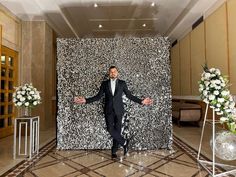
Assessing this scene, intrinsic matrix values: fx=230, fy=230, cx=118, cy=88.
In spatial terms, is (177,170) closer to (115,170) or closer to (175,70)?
(115,170)

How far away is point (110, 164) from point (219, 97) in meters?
1.89

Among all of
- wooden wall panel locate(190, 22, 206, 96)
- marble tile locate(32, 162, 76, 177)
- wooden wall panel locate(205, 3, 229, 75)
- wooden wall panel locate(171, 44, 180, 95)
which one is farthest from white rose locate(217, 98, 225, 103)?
wooden wall panel locate(171, 44, 180, 95)

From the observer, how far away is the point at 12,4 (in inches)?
233

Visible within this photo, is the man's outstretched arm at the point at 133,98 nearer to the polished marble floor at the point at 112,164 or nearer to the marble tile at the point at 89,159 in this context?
the polished marble floor at the point at 112,164

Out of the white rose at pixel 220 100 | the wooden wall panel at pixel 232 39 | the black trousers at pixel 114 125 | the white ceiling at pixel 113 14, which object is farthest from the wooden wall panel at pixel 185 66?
the white rose at pixel 220 100

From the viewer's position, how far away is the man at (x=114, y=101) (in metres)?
3.95

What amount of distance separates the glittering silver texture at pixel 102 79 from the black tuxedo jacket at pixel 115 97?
14.7 inches

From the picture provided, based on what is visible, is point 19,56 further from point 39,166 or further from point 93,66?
point 39,166

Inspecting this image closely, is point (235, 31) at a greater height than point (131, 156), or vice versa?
point (235, 31)

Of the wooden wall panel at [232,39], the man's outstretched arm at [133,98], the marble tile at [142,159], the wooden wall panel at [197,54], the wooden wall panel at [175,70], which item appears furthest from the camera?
the wooden wall panel at [175,70]

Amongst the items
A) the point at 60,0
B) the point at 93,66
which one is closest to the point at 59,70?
the point at 93,66

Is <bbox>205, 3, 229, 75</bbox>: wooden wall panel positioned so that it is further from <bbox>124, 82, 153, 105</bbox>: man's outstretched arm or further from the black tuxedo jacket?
the black tuxedo jacket

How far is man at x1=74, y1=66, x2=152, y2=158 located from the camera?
3947mm

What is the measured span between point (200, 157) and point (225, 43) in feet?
10.5
